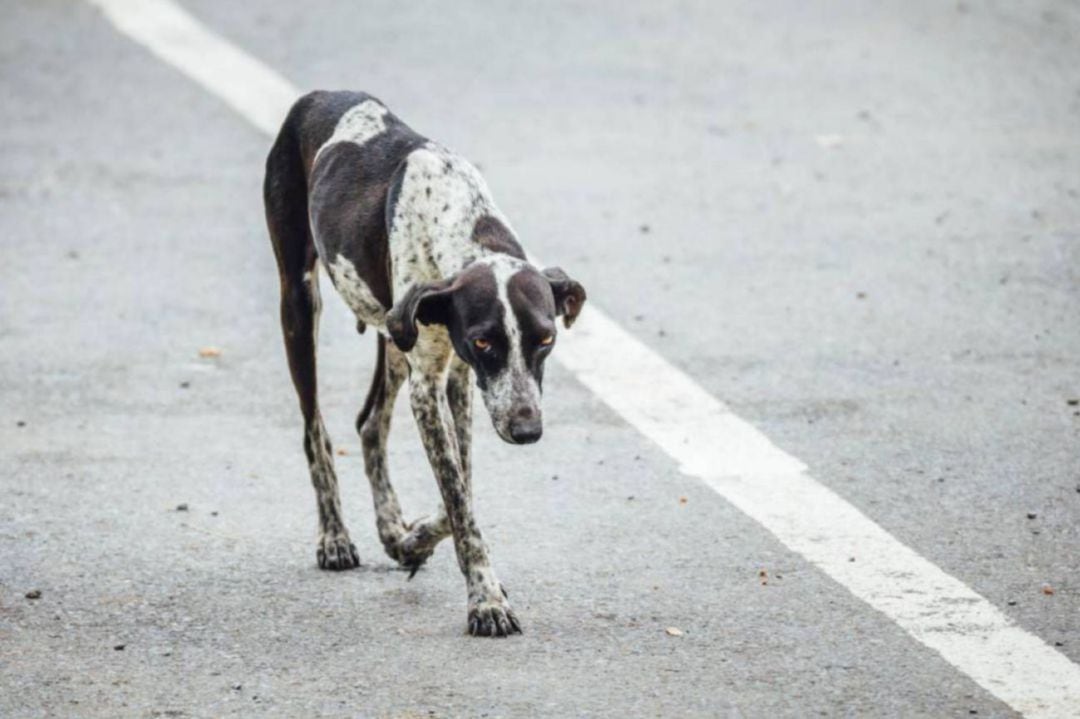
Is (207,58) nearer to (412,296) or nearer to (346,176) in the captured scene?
(346,176)

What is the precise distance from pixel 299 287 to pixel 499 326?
5.00 ft

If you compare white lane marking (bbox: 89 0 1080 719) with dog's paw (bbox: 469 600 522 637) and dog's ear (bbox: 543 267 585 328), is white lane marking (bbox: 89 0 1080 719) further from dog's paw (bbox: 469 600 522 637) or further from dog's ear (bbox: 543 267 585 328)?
dog's ear (bbox: 543 267 585 328)

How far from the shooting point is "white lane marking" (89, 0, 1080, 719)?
17.7ft

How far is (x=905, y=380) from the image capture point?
8320 mm

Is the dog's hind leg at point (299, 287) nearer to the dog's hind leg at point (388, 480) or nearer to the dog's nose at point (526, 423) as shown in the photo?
the dog's hind leg at point (388, 480)

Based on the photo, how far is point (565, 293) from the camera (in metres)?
5.81

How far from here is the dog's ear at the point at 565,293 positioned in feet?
19.0

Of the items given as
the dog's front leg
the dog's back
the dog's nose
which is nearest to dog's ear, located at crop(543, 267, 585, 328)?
the dog's nose

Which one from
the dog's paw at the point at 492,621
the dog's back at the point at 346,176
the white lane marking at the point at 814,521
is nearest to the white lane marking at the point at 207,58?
the white lane marking at the point at 814,521

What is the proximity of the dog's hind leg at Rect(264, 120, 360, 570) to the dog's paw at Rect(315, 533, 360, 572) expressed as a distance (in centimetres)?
18

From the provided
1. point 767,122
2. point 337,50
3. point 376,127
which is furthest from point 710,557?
point 337,50

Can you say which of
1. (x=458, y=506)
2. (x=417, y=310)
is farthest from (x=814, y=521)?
(x=417, y=310)

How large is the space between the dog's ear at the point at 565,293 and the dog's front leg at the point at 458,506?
1.62 feet

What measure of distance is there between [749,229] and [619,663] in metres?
5.38
